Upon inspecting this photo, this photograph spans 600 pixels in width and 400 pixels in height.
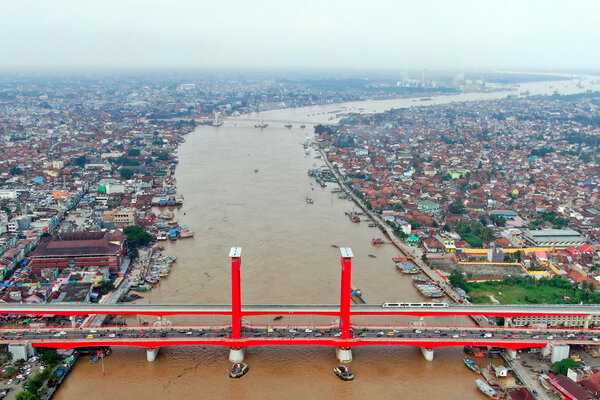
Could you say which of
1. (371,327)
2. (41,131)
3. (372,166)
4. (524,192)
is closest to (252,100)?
(41,131)

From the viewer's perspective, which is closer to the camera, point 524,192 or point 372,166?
point 524,192

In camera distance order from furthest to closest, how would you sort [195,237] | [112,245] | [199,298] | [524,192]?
1. [524,192]
2. [195,237]
3. [112,245]
4. [199,298]

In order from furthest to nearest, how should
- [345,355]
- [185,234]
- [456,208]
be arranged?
[456,208] < [185,234] < [345,355]

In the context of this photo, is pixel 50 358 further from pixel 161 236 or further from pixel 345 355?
pixel 161 236

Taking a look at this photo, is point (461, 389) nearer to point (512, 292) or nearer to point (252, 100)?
point (512, 292)

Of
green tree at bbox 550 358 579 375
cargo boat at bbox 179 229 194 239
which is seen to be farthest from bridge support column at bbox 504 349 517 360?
cargo boat at bbox 179 229 194 239

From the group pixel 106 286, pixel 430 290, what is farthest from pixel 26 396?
pixel 430 290

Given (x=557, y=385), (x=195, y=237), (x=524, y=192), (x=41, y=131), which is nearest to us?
(x=557, y=385)
